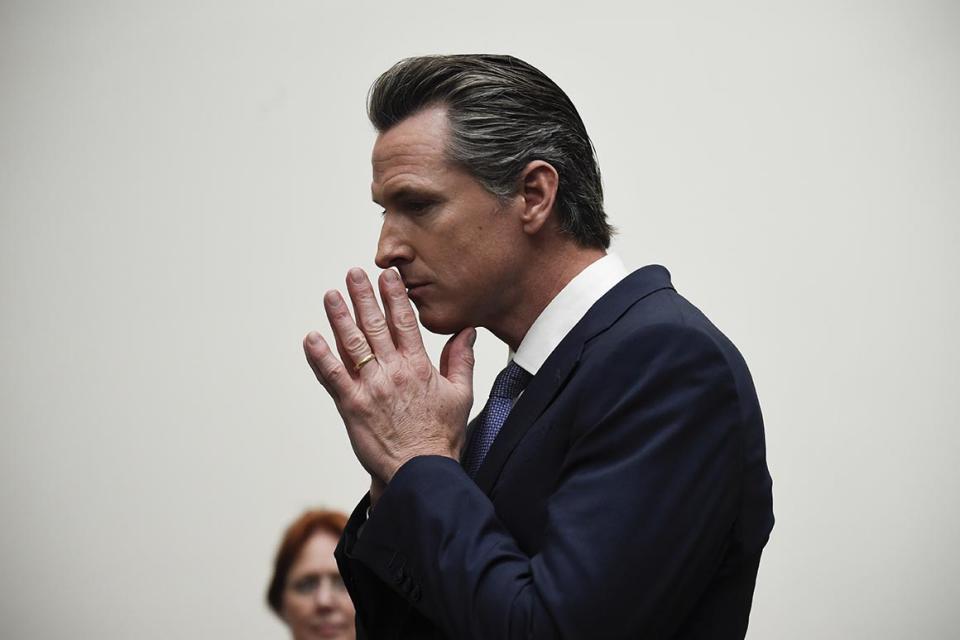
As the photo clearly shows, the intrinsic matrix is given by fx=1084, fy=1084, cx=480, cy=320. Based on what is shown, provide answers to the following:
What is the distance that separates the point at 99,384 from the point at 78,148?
751mm

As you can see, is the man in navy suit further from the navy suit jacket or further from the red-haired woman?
the red-haired woman

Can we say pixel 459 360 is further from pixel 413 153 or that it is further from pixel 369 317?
pixel 413 153

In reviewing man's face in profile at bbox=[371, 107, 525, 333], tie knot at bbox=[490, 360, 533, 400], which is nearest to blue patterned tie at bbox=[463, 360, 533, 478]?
tie knot at bbox=[490, 360, 533, 400]

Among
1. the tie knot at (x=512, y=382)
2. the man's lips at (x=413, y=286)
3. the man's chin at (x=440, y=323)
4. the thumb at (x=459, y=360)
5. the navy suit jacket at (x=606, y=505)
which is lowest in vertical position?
the navy suit jacket at (x=606, y=505)

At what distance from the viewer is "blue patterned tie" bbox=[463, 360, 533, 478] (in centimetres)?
146

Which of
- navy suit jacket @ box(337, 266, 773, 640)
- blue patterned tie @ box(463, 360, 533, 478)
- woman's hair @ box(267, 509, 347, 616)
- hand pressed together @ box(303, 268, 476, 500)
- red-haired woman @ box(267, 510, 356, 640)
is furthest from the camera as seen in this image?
woman's hair @ box(267, 509, 347, 616)

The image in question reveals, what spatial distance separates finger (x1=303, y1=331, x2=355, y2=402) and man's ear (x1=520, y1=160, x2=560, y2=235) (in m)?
0.34

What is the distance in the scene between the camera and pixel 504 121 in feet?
5.12

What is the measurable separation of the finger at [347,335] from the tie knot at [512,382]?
205 mm

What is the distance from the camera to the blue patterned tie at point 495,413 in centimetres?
146

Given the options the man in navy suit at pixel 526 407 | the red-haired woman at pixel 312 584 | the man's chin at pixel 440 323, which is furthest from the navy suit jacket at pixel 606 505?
the red-haired woman at pixel 312 584

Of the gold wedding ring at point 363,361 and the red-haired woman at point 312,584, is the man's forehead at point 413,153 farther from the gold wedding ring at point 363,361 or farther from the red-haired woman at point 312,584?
the red-haired woman at point 312,584

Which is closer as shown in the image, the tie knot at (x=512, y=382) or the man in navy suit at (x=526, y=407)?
the man in navy suit at (x=526, y=407)

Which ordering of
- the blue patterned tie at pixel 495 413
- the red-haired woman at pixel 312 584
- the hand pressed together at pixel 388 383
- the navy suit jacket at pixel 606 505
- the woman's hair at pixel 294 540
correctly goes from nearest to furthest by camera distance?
1. the navy suit jacket at pixel 606 505
2. the hand pressed together at pixel 388 383
3. the blue patterned tie at pixel 495 413
4. the red-haired woman at pixel 312 584
5. the woman's hair at pixel 294 540
